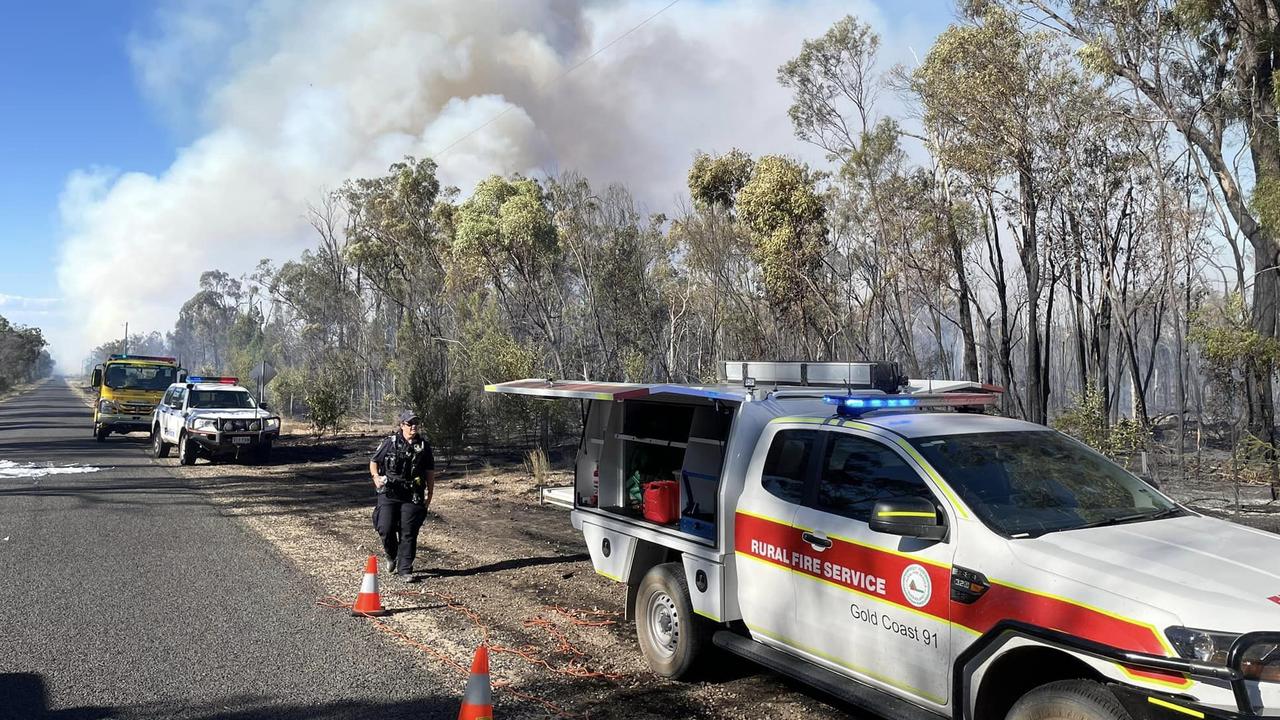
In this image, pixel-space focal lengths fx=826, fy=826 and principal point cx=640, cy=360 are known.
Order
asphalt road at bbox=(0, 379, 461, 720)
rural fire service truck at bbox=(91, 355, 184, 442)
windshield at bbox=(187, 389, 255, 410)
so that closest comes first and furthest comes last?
1. asphalt road at bbox=(0, 379, 461, 720)
2. windshield at bbox=(187, 389, 255, 410)
3. rural fire service truck at bbox=(91, 355, 184, 442)

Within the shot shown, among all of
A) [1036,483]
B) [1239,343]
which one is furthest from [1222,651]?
[1239,343]

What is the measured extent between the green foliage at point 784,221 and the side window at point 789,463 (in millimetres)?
18655

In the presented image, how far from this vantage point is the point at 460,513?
1256cm

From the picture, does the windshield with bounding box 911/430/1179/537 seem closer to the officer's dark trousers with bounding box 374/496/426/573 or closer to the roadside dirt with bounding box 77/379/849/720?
the roadside dirt with bounding box 77/379/849/720

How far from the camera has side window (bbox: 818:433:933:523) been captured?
4.05 metres

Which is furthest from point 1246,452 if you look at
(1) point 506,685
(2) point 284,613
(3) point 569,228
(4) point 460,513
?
(3) point 569,228

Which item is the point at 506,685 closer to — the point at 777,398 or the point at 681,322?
the point at 777,398

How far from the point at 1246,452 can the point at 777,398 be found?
13.4m

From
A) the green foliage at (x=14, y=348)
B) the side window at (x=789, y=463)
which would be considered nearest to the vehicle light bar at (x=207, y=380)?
the side window at (x=789, y=463)

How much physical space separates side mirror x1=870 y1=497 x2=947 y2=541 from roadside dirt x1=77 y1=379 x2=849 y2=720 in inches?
67.9

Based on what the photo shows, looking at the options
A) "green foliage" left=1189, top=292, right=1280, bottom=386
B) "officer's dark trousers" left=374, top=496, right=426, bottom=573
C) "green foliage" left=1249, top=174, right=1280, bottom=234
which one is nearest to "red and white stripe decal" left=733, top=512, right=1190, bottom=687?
"officer's dark trousers" left=374, top=496, right=426, bottom=573

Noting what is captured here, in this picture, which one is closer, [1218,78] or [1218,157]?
[1218,157]

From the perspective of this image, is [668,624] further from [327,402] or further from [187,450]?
[327,402]

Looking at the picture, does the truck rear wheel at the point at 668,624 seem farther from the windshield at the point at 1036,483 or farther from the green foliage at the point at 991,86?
the green foliage at the point at 991,86
